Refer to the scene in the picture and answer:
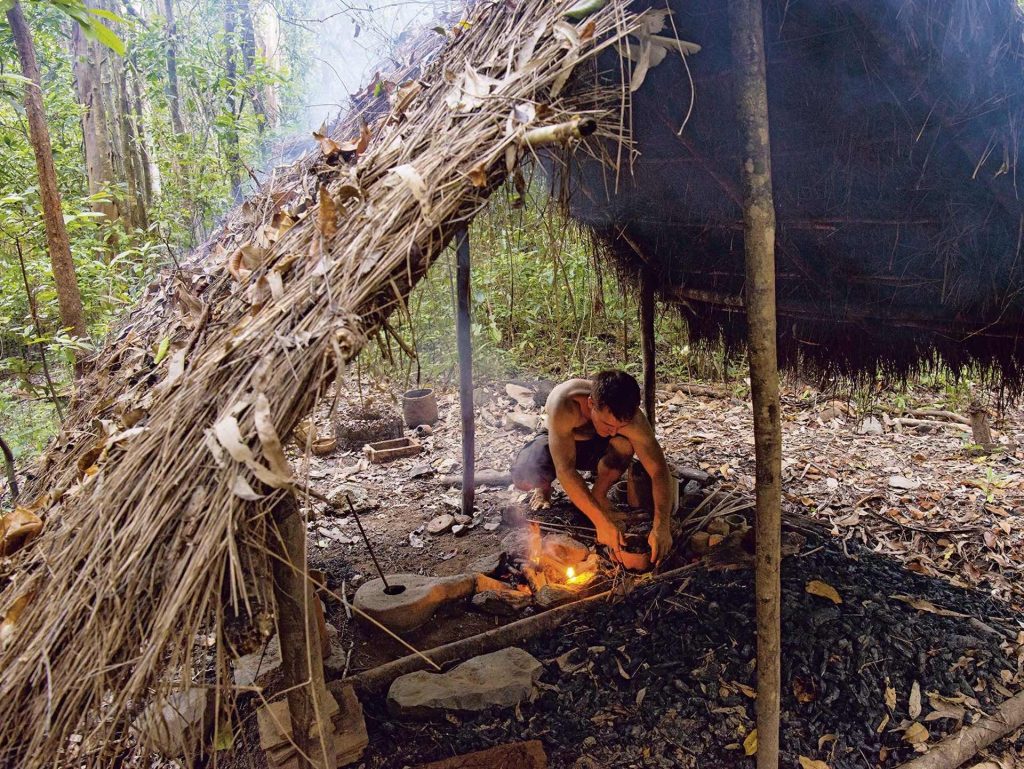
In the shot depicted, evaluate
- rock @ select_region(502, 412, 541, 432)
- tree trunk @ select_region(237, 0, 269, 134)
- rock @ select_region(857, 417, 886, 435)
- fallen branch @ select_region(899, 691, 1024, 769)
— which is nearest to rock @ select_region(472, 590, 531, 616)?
fallen branch @ select_region(899, 691, 1024, 769)

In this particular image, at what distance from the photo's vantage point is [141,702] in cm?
157

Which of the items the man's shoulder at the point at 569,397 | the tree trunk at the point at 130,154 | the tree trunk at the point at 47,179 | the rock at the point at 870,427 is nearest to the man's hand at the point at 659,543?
the man's shoulder at the point at 569,397

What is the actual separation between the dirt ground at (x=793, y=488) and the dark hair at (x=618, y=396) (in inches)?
57.6

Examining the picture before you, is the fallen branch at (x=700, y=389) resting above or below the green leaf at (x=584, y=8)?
below

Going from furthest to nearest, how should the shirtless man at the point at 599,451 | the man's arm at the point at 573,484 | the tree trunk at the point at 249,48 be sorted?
the tree trunk at the point at 249,48
the man's arm at the point at 573,484
the shirtless man at the point at 599,451

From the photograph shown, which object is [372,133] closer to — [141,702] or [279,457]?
[279,457]

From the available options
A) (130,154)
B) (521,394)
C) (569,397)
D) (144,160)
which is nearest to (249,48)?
(144,160)

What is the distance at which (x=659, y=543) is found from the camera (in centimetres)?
396

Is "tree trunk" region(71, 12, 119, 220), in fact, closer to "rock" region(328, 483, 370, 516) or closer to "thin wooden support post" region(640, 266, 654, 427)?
"rock" region(328, 483, 370, 516)

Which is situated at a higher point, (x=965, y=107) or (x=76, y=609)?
(x=965, y=107)

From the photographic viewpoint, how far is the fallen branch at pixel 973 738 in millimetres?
2721

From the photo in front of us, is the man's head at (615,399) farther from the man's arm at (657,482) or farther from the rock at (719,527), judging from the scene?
the rock at (719,527)

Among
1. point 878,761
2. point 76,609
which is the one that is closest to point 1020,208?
point 878,761

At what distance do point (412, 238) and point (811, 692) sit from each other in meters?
3.02
